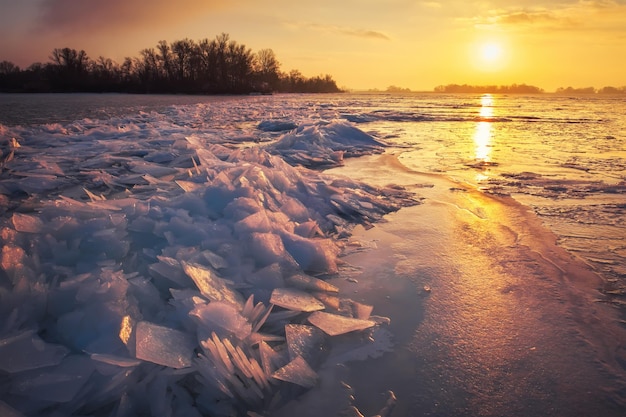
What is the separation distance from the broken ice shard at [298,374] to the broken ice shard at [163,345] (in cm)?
32

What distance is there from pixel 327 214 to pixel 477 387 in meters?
1.91

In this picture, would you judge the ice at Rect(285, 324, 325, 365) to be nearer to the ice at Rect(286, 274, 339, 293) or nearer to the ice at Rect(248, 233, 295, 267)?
the ice at Rect(286, 274, 339, 293)

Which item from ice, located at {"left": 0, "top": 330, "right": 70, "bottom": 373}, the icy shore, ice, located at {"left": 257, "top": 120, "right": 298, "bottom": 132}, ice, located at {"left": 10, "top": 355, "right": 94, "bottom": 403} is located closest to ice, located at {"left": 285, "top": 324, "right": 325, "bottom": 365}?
the icy shore

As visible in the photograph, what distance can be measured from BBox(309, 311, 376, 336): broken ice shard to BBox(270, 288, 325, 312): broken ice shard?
5cm

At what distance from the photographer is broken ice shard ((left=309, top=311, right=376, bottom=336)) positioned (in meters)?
1.46

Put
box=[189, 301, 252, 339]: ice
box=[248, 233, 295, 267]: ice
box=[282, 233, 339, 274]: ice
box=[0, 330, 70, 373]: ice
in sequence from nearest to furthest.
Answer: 1. box=[0, 330, 70, 373]: ice
2. box=[189, 301, 252, 339]: ice
3. box=[248, 233, 295, 267]: ice
4. box=[282, 233, 339, 274]: ice

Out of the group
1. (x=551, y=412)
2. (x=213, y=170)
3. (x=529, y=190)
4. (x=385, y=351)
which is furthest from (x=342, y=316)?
(x=529, y=190)

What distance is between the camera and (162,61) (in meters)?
59.2

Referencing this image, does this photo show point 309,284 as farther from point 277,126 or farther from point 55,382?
point 277,126

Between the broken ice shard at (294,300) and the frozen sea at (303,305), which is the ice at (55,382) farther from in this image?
the broken ice shard at (294,300)

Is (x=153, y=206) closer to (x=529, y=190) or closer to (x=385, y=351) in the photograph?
(x=385, y=351)

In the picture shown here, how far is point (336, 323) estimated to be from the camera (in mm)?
1496

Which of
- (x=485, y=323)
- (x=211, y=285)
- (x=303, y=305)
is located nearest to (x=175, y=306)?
(x=211, y=285)

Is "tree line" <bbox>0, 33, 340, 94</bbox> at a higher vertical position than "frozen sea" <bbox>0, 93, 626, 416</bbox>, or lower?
higher
